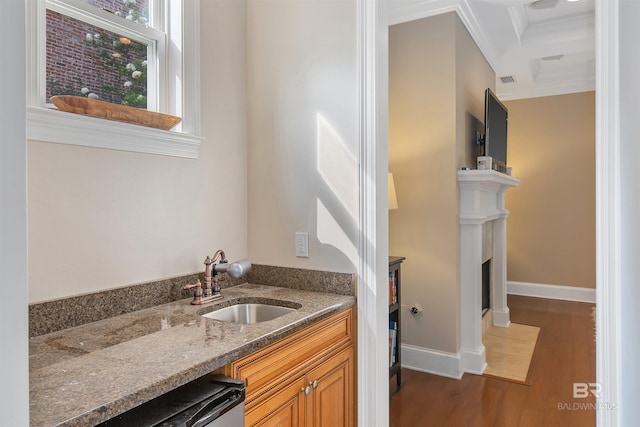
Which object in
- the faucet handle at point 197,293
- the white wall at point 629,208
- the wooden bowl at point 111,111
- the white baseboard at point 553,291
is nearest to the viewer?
the wooden bowl at point 111,111

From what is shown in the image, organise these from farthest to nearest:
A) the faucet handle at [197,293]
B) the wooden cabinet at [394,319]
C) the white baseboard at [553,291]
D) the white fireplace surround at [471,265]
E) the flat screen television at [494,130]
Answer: the white baseboard at [553,291], the flat screen television at [494,130], the white fireplace surround at [471,265], the wooden cabinet at [394,319], the faucet handle at [197,293]

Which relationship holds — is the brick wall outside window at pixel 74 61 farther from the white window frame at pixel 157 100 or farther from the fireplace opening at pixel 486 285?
the fireplace opening at pixel 486 285

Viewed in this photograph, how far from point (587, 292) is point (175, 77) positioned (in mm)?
5799

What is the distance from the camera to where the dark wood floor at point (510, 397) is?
8.34 ft

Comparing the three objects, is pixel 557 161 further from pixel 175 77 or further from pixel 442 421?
pixel 175 77

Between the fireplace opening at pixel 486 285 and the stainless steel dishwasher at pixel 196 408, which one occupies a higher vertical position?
the stainless steel dishwasher at pixel 196 408

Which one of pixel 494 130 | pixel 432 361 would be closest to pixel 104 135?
pixel 432 361

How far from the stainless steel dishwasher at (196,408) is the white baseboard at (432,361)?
8.08 ft

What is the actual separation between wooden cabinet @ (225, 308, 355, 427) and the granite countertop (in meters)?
0.05

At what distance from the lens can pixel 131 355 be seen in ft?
3.69

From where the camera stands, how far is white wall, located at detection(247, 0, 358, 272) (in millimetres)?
1870

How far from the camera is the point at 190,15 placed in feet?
6.05

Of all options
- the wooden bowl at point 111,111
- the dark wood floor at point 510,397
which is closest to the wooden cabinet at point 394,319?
the dark wood floor at point 510,397

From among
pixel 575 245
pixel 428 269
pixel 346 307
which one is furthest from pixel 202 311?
pixel 575 245
